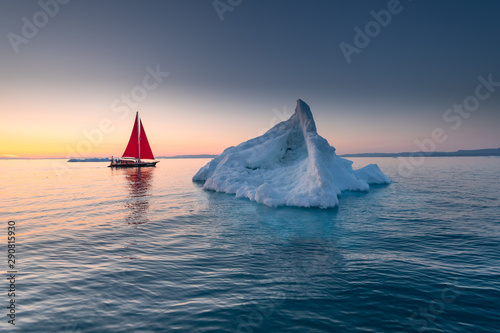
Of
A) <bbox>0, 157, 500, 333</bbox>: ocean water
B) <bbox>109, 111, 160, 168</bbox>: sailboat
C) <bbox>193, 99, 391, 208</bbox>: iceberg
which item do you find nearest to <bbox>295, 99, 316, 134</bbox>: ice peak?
<bbox>193, 99, 391, 208</bbox>: iceberg

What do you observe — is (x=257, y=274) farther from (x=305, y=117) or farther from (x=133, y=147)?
(x=133, y=147)

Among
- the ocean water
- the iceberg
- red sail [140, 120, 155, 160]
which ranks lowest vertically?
the ocean water

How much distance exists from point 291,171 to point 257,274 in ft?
69.3

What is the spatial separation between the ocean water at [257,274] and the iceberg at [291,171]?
502 cm

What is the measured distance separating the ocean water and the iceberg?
5021 mm

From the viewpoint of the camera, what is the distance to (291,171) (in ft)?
93.7

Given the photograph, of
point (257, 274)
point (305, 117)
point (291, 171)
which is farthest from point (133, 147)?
point (257, 274)

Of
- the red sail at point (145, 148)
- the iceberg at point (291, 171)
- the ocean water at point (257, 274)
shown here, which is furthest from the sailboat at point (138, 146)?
the ocean water at point (257, 274)

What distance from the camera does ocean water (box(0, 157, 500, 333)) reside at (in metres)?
5.76

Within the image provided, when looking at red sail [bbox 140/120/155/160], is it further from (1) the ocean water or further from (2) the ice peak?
(1) the ocean water

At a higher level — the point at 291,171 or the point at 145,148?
the point at 145,148

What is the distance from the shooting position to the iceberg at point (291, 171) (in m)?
21.2

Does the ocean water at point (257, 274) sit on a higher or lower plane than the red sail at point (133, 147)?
lower

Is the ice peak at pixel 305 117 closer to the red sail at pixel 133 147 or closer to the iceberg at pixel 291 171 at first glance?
the iceberg at pixel 291 171
